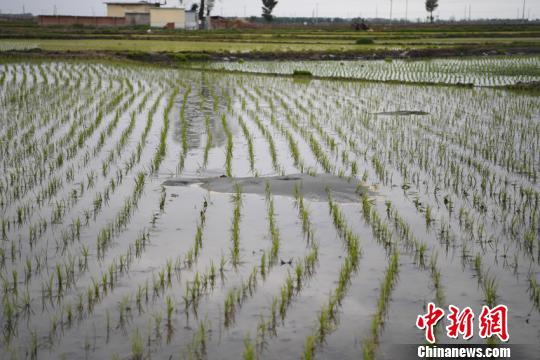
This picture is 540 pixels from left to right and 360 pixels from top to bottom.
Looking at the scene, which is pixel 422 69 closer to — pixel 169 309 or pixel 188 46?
pixel 188 46

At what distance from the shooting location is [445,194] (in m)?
5.11

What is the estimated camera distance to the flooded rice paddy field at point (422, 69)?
1582cm

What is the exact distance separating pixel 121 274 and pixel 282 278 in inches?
32.9

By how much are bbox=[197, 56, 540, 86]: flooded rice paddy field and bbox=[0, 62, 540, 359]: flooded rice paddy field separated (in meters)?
7.07

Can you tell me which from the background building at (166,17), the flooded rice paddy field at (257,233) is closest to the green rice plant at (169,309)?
the flooded rice paddy field at (257,233)

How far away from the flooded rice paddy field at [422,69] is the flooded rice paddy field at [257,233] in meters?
7.07

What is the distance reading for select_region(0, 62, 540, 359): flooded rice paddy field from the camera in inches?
110

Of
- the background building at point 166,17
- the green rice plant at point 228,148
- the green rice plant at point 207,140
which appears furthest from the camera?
the background building at point 166,17

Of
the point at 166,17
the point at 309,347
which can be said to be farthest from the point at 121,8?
the point at 309,347

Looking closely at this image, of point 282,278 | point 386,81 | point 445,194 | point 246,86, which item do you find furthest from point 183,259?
point 386,81

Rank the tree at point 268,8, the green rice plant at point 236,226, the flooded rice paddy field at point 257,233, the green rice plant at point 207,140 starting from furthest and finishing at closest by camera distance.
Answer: the tree at point 268,8 → the green rice plant at point 207,140 → the green rice plant at point 236,226 → the flooded rice paddy field at point 257,233

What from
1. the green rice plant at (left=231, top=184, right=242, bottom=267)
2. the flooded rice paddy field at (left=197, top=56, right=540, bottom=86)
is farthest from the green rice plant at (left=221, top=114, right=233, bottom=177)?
the flooded rice paddy field at (left=197, top=56, right=540, bottom=86)

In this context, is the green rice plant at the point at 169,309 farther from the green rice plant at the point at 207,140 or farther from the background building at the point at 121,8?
the background building at the point at 121,8

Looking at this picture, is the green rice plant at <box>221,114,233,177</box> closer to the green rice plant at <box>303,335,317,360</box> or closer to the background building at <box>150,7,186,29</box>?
the green rice plant at <box>303,335,317,360</box>
